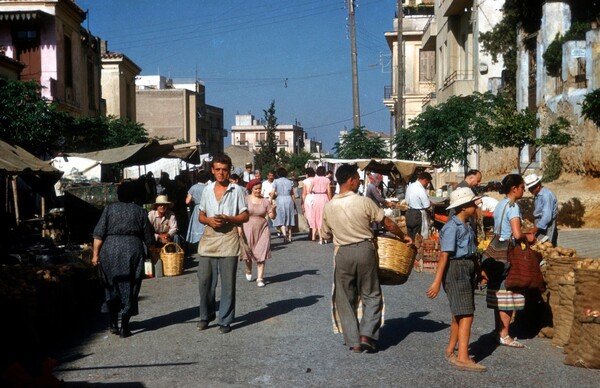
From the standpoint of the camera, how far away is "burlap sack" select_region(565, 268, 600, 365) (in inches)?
274

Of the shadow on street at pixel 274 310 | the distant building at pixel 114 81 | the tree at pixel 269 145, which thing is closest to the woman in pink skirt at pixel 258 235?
the shadow on street at pixel 274 310

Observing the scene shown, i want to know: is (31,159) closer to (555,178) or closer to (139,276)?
(139,276)

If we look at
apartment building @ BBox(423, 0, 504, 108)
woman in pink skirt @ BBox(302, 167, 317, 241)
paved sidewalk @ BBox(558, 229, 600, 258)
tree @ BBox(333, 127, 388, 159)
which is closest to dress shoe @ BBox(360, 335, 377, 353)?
paved sidewalk @ BBox(558, 229, 600, 258)

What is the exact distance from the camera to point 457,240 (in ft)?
23.1

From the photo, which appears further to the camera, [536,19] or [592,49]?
[536,19]

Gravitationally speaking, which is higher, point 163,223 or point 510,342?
point 163,223

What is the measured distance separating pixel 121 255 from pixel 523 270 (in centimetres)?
412

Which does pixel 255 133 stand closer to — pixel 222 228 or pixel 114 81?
pixel 114 81

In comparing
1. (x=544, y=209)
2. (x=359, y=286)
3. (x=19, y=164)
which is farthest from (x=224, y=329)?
(x=19, y=164)

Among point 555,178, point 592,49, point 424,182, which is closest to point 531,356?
point 424,182

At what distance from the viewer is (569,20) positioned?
2381 centimetres

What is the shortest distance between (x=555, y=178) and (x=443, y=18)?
1937cm

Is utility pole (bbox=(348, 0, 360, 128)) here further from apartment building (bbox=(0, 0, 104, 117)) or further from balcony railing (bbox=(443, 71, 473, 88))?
apartment building (bbox=(0, 0, 104, 117))

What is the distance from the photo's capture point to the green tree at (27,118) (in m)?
19.5
